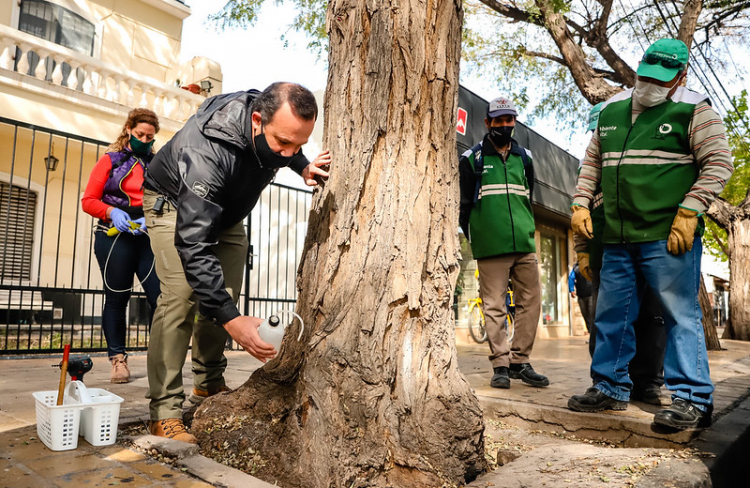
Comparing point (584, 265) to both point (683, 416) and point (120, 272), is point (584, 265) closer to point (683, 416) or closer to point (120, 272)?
point (683, 416)

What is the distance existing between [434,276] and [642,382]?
6.37 ft

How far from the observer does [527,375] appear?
4254 millimetres

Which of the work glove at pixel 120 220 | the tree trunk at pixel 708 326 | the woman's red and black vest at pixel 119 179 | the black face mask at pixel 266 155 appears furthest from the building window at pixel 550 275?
the black face mask at pixel 266 155

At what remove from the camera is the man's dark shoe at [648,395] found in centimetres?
A: 347

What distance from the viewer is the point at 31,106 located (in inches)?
389

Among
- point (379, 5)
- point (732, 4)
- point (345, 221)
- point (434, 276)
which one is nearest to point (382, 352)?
point (434, 276)

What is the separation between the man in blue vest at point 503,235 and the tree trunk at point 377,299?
1689mm

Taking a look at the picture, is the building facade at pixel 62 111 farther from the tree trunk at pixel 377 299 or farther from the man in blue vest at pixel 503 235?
the tree trunk at pixel 377 299

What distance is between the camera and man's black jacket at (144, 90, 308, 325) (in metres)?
2.37

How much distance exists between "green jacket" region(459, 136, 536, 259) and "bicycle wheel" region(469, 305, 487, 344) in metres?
6.83

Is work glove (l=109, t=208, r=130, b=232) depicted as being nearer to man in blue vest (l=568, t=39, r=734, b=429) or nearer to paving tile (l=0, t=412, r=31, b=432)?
paving tile (l=0, t=412, r=31, b=432)

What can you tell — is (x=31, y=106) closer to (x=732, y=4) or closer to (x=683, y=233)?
(x=683, y=233)

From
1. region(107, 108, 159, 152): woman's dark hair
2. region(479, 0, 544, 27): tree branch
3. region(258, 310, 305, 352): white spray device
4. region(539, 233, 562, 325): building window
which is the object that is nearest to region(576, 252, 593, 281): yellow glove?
region(258, 310, 305, 352): white spray device

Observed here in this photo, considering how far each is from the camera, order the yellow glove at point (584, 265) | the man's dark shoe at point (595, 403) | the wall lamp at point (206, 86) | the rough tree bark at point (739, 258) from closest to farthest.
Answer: the man's dark shoe at point (595, 403) < the yellow glove at point (584, 265) < the rough tree bark at point (739, 258) < the wall lamp at point (206, 86)
